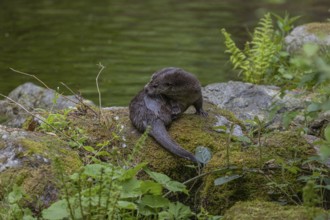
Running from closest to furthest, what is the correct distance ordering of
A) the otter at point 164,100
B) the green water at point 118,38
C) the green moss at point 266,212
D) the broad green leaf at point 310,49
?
the broad green leaf at point 310,49
the green moss at point 266,212
the otter at point 164,100
the green water at point 118,38

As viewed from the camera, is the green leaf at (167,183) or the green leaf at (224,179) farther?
the green leaf at (224,179)

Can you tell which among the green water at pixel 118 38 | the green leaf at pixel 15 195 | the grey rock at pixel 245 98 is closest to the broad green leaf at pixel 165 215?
the green leaf at pixel 15 195

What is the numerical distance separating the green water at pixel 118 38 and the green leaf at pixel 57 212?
6.06 metres

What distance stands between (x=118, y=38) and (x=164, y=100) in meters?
9.61

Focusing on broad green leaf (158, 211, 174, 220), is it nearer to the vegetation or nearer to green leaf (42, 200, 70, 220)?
the vegetation

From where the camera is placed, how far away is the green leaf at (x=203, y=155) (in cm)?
502

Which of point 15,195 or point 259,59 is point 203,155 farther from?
point 259,59

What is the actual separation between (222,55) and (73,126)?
8.62 meters

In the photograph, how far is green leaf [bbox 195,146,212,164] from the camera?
5016 millimetres

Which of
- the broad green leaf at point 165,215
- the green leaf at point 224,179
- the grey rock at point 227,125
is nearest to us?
the broad green leaf at point 165,215

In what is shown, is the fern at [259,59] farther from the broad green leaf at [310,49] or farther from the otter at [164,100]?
the broad green leaf at [310,49]

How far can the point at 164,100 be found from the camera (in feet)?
19.9

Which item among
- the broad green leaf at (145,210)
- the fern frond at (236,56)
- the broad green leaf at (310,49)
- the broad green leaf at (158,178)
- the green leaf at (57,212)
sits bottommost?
the fern frond at (236,56)

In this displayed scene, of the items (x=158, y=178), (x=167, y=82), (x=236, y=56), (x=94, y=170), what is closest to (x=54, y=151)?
(x=94, y=170)
